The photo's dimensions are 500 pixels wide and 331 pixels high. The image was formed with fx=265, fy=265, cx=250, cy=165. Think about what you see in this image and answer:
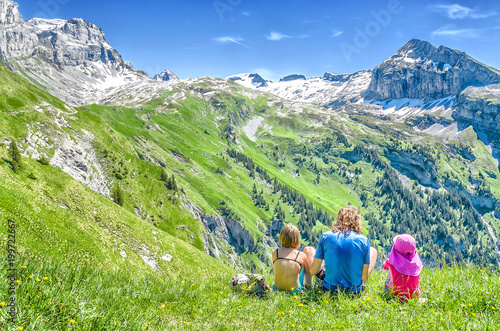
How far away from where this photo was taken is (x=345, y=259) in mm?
8406

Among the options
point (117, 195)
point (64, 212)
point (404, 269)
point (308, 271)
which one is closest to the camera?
point (404, 269)

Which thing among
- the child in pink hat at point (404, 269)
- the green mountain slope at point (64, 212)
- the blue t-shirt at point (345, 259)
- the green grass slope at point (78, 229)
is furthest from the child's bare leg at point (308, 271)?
the green grass slope at point (78, 229)

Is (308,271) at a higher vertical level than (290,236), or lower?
lower

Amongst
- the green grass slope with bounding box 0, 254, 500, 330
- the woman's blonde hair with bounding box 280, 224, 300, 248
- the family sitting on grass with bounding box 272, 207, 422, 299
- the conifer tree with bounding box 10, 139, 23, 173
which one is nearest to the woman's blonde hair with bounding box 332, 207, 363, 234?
the family sitting on grass with bounding box 272, 207, 422, 299

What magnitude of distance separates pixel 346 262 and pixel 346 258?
0.12m

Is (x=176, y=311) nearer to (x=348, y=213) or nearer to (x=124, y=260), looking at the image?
(x=348, y=213)

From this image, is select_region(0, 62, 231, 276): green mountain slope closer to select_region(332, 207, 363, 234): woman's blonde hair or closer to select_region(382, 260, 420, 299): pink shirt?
select_region(332, 207, 363, 234): woman's blonde hair

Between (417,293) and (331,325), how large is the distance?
10.4ft

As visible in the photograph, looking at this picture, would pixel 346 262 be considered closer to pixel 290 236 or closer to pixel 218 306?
pixel 290 236

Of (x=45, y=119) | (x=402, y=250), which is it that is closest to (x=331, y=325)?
(x=402, y=250)

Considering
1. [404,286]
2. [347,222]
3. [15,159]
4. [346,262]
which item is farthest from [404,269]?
[15,159]

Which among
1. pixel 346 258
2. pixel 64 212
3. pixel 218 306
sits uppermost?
pixel 346 258

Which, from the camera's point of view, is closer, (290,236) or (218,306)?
(218,306)

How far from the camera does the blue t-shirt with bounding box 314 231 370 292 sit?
8344 millimetres
